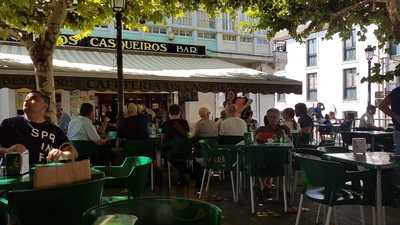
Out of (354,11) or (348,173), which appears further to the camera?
(354,11)

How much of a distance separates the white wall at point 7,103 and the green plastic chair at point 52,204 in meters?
13.5

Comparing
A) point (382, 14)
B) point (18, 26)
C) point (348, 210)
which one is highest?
point (382, 14)

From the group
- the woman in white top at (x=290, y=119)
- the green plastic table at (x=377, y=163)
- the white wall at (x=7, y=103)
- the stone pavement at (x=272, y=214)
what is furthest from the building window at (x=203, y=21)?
the green plastic table at (x=377, y=163)

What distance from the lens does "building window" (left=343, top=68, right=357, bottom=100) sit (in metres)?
31.1

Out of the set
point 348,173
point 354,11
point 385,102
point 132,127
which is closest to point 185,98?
point 354,11

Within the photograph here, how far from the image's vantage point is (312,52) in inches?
1374

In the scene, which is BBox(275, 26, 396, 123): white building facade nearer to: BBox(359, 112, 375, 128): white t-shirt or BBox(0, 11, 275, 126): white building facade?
BBox(0, 11, 275, 126): white building facade

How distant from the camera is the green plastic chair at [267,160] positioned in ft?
21.3

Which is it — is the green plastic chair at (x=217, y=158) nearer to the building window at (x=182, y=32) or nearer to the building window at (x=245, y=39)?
the building window at (x=182, y=32)

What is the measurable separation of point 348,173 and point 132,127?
14.7ft

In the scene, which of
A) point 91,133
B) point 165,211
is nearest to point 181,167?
point 91,133

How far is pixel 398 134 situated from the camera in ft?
21.6

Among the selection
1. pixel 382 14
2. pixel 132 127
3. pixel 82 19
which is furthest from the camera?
pixel 382 14

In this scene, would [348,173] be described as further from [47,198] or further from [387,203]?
[47,198]
